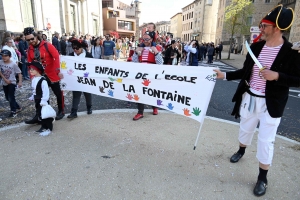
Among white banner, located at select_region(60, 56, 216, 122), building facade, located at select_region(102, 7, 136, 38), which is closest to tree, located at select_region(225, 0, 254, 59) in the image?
white banner, located at select_region(60, 56, 216, 122)

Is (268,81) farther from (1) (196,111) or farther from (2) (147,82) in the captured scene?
(2) (147,82)

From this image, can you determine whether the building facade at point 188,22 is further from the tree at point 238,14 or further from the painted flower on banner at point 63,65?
the painted flower on banner at point 63,65

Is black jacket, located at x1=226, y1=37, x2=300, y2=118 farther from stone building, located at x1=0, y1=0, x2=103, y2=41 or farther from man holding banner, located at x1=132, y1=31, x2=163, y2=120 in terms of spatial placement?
stone building, located at x1=0, y1=0, x2=103, y2=41

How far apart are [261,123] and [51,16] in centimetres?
2303

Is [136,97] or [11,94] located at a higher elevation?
[136,97]

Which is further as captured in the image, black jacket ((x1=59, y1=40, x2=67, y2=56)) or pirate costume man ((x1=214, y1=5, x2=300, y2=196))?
black jacket ((x1=59, y1=40, x2=67, y2=56))

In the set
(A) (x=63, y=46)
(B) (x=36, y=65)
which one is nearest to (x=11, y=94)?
(B) (x=36, y=65)

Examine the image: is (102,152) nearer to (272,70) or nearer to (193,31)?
(272,70)

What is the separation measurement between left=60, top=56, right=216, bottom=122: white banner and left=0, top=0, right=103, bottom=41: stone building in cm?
1342

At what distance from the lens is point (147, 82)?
3566 mm

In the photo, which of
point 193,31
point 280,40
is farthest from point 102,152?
point 193,31

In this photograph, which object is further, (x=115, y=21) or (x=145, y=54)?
(x=115, y=21)

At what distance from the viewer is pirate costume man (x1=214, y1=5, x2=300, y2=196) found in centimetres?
224

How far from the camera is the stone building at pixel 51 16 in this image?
569 inches
